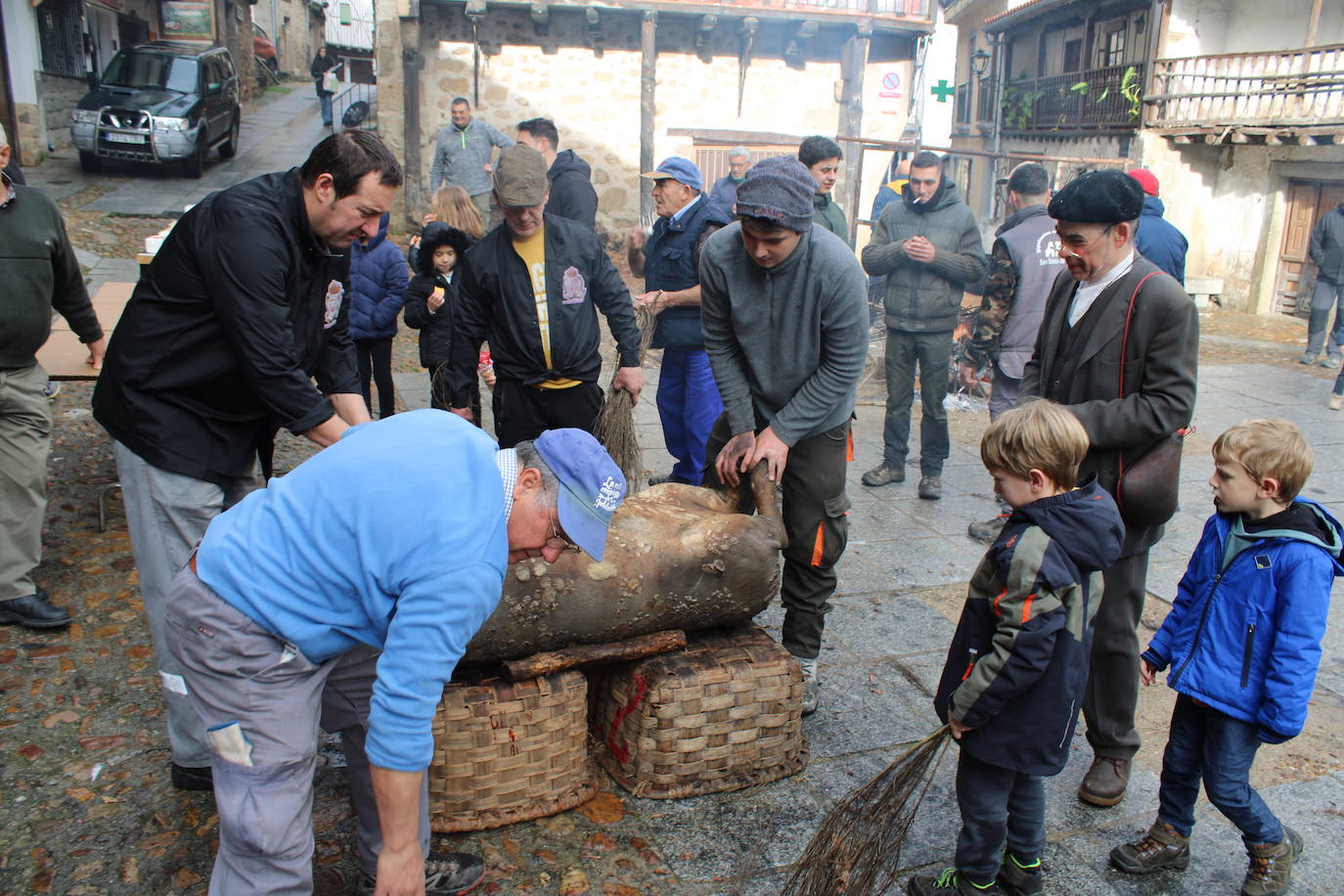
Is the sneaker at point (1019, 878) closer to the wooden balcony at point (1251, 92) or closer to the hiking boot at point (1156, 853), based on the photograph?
the hiking boot at point (1156, 853)

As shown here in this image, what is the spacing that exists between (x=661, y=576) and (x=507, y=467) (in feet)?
3.99

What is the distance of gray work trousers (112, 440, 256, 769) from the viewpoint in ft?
9.60

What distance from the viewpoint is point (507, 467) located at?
206cm

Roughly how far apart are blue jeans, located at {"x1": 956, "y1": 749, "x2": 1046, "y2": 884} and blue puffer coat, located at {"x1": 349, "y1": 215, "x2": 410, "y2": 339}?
462cm

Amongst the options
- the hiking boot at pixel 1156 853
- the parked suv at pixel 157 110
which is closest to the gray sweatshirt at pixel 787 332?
the hiking boot at pixel 1156 853

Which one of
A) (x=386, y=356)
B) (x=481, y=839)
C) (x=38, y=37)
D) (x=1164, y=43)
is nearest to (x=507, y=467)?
(x=481, y=839)

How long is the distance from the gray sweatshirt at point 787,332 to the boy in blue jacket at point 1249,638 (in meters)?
1.24

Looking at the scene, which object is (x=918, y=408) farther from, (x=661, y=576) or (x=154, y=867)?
(x=154, y=867)

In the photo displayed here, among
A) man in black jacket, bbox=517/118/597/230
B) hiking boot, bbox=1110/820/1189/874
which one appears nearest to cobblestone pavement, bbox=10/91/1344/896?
hiking boot, bbox=1110/820/1189/874

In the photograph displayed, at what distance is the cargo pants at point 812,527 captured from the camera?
363 centimetres

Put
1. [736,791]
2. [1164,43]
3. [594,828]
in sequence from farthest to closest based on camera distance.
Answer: [1164,43], [736,791], [594,828]

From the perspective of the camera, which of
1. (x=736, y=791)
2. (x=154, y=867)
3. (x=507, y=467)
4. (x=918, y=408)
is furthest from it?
(x=918, y=408)

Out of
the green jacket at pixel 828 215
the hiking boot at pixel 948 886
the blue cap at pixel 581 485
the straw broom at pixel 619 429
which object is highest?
the green jacket at pixel 828 215

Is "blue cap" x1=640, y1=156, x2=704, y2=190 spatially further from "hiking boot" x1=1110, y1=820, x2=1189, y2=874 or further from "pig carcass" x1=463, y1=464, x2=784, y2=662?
"hiking boot" x1=1110, y1=820, x2=1189, y2=874
